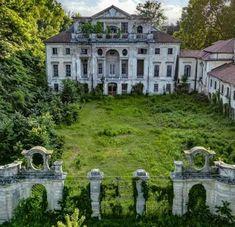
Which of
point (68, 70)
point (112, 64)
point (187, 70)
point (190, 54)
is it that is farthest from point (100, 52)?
point (190, 54)

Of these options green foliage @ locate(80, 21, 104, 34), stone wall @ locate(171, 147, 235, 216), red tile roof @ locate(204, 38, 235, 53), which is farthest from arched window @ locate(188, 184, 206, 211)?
green foliage @ locate(80, 21, 104, 34)

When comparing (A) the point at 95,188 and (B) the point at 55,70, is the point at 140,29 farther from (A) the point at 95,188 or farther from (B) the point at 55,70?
(A) the point at 95,188

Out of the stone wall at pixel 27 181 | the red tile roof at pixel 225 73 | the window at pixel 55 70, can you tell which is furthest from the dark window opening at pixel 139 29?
the stone wall at pixel 27 181

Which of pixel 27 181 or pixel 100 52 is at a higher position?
pixel 100 52

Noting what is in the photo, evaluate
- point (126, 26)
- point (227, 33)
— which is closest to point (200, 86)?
point (126, 26)

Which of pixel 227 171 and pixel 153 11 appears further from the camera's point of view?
pixel 153 11

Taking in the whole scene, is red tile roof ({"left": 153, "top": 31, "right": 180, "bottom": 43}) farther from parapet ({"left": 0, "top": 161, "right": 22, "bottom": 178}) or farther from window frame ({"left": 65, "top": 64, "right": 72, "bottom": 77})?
parapet ({"left": 0, "top": 161, "right": 22, "bottom": 178})

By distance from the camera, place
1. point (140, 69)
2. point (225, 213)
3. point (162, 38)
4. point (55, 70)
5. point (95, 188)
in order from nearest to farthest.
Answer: point (225, 213), point (95, 188), point (162, 38), point (55, 70), point (140, 69)
